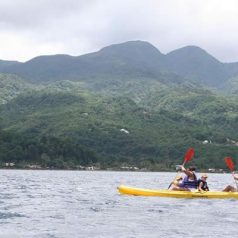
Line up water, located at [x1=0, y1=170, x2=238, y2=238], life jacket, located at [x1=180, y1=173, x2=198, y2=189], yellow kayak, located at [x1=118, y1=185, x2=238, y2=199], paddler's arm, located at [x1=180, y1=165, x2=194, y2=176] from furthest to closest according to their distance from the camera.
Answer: life jacket, located at [x1=180, y1=173, x2=198, y2=189]
yellow kayak, located at [x1=118, y1=185, x2=238, y2=199]
paddler's arm, located at [x1=180, y1=165, x2=194, y2=176]
water, located at [x1=0, y1=170, x2=238, y2=238]

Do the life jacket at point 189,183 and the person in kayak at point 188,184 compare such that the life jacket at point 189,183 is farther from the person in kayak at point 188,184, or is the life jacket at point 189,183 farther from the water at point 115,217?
the water at point 115,217

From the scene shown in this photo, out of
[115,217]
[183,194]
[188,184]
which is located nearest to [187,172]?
[183,194]

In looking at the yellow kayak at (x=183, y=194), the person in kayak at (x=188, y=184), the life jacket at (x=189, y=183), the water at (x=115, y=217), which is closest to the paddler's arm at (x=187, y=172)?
the person in kayak at (x=188, y=184)

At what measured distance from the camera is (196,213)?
38094 millimetres

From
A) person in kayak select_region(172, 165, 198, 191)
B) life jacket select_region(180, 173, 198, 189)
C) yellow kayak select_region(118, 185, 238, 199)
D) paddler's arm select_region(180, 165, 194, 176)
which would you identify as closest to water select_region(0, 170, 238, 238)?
yellow kayak select_region(118, 185, 238, 199)

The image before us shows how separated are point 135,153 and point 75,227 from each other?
16411cm

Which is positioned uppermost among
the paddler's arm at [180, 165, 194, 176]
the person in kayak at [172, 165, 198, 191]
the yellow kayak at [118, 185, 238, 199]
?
the paddler's arm at [180, 165, 194, 176]

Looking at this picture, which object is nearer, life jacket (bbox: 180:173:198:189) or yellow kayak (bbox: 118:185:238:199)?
yellow kayak (bbox: 118:185:238:199)

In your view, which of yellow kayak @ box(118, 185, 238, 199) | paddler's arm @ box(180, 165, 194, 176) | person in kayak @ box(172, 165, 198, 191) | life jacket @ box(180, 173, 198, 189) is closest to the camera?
paddler's arm @ box(180, 165, 194, 176)

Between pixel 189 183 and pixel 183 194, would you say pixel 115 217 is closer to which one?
Answer: pixel 183 194

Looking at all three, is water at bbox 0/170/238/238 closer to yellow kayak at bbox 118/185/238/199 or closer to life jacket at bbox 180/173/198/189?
yellow kayak at bbox 118/185/238/199

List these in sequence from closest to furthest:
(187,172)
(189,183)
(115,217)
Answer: (115,217), (187,172), (189,183)

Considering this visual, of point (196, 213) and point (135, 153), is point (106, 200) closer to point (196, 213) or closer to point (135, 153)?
point (196, 213)

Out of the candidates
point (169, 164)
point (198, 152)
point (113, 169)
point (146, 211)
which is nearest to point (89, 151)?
point (113, 169)
